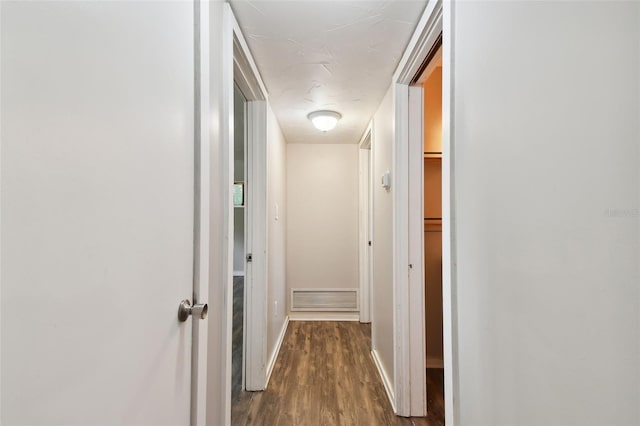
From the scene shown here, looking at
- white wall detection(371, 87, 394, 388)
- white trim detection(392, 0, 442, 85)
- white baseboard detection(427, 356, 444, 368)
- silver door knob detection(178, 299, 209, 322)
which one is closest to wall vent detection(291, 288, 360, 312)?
white wall detection(371, 87, 394, 388)

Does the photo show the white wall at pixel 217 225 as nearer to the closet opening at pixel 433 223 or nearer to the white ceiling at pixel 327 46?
the white ceiling at pixel 327 46

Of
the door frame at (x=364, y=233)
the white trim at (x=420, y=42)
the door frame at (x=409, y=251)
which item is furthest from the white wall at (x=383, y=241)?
the door frame at (x=364, y=233)

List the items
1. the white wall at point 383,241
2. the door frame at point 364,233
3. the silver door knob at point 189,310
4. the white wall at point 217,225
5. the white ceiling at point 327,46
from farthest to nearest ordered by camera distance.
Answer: the door frame at point 364,233 → the white wall at point 383,241 → the white ceiling at point 327,46 → the white wall at point 217,225 → the silver door knob at point 189,310

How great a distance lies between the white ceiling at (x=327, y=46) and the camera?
136cm

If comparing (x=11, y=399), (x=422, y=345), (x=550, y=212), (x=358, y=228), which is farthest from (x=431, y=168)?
(x=11, y=399)

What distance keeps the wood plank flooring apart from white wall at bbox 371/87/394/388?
0.64 ft

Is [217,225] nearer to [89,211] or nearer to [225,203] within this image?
[225,203]

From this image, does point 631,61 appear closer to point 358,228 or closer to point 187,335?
point 187,335

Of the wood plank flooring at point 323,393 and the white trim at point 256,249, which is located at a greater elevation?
the white trim at point 256,249

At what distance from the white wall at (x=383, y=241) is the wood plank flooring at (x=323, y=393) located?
0.64ft

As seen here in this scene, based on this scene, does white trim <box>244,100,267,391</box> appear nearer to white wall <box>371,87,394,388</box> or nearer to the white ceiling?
the white ceiling

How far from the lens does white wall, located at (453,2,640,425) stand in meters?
0.48

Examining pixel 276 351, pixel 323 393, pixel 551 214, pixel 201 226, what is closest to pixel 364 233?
pixel 276 351

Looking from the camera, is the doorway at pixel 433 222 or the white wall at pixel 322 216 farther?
the white wall at pixel 322 216
